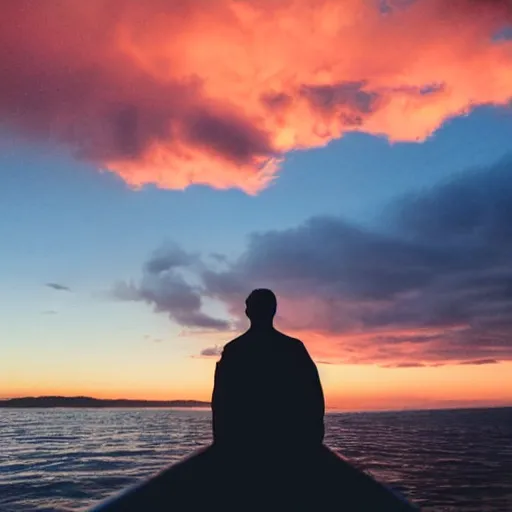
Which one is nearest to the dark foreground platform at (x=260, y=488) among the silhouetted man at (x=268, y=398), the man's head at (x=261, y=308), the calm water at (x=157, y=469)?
the silhouetted man at (x=268, y=398)

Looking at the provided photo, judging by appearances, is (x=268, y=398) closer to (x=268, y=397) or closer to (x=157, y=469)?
(x=268, y=397)

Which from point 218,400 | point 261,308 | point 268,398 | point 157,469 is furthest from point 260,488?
point 157,469

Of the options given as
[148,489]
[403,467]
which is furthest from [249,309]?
[403,467]

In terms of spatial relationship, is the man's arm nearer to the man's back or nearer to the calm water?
the man's back

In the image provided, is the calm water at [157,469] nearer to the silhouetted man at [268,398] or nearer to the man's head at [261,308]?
the silhouetted man at [268,398]

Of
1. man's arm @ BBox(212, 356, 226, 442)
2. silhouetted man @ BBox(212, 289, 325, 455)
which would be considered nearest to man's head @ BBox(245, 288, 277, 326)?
silhouetted man @ BBox(212, 289, 325, 455)

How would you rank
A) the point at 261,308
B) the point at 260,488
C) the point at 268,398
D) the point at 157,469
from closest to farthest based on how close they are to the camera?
the point at 260,488 < the point at 268,398 < the point at 261,308 < the point at 157,469

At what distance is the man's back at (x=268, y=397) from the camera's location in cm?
420

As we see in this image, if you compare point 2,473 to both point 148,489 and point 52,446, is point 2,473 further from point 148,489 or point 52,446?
point 148,489

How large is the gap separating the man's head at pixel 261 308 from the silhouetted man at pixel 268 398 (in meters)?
0.18

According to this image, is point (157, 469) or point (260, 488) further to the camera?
point (157, 469)

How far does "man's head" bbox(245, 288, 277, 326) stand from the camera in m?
4.43

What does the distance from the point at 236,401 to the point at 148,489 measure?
920 millimetres

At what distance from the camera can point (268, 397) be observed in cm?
422
